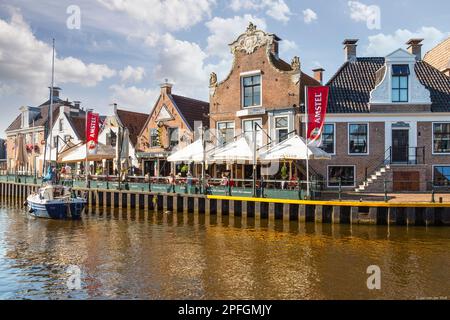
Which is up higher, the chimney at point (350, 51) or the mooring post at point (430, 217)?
the chimney at point (350, 51)

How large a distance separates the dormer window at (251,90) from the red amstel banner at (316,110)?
687cm

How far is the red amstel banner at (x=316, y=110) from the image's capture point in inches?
883

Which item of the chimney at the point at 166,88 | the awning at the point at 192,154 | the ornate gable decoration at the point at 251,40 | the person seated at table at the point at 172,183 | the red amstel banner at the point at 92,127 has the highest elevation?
the ornate gable decoration at the point at 251,40

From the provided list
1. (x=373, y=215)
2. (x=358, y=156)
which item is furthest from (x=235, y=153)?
(x=358, y=156)

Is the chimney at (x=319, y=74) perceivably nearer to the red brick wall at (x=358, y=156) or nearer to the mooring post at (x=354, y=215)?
the red brick wall at (x=358, y=156)

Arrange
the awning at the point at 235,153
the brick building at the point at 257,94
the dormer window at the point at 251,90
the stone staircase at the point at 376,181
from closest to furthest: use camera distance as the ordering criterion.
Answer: the awning at the point at 235,153 < the stone staircase at the point at 376,181 < the brick building at the point at 257,94 < the dormer window at the point at 251,90

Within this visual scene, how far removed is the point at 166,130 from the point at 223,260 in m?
23.6

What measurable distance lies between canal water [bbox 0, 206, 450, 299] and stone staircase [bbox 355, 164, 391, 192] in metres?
5.94

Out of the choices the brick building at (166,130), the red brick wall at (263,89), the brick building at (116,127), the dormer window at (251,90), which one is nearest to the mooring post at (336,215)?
the red brick wall at (263,89)

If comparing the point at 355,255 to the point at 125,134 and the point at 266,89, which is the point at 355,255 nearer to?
the point at 266,89

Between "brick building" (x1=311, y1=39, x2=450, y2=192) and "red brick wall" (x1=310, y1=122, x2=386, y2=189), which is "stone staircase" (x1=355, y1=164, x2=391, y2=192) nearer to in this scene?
"brick building" (x1=311, y1=39, x2=450, y2=192)

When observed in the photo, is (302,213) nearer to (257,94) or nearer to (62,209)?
(257,94)

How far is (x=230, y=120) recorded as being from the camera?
3053 centimetres

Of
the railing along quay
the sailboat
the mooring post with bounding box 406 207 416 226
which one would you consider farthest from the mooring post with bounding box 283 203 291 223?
the sailboat
